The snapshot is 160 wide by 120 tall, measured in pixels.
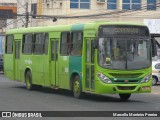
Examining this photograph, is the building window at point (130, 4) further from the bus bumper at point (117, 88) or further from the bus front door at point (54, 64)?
the bus bumper at point (117, 88)

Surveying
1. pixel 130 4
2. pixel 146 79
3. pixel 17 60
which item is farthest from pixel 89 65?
pixel 130 4

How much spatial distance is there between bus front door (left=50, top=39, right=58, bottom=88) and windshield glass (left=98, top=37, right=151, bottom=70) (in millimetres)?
3877

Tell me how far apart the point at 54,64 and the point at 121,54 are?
4.48m

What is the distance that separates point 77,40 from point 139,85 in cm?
314

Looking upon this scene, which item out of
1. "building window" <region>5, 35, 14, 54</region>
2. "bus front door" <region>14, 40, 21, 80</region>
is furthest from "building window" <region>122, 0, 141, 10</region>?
"bus front door" <region>14, 40, 21, 80</region>

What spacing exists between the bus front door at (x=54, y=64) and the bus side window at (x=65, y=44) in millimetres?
625

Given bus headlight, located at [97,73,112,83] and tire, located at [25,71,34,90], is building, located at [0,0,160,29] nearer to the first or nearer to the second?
tire, located at [25,71,34,90]

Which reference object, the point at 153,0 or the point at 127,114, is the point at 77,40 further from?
the point at 153,0

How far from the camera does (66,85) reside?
21625 millimetres

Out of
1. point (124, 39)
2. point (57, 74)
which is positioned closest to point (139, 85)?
point (124, 39)

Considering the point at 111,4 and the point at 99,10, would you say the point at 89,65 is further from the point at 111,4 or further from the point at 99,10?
the point at 111,4

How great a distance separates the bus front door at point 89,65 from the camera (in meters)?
19.7

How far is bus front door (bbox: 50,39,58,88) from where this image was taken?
22.8 meters

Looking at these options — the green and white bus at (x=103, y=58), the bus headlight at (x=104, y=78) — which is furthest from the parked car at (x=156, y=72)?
the bus headlight at (x=104, y=78)
